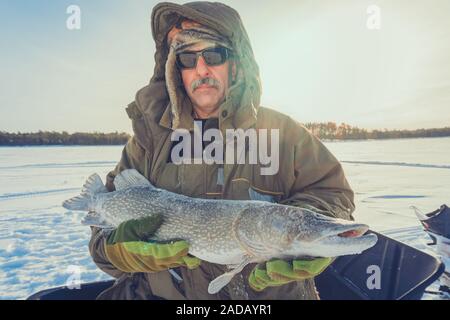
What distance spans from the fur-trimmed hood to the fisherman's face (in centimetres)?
7

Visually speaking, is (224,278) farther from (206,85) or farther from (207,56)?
(207,56)

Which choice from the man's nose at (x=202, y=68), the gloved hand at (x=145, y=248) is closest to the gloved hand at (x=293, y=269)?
the gloved hand at (x=145, y=248)

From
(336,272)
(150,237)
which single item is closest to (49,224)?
(150,237)

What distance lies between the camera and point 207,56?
2205mm

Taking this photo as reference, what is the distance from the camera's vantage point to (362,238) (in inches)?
56.0

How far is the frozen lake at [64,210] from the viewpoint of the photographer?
3.43 meters

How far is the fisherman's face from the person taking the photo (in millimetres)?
2207

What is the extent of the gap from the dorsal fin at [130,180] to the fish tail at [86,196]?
15cm

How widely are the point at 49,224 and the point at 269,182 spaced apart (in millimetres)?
3823

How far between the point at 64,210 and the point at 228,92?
4.29 metres

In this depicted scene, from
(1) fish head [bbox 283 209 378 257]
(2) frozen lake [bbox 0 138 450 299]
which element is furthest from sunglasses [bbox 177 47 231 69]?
(2) frozen lake [bbox 0 138 450 299]

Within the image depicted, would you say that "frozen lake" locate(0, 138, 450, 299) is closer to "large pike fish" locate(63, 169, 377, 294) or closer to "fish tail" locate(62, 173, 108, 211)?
"fish tail" locate(62, 173, 108, 211)
